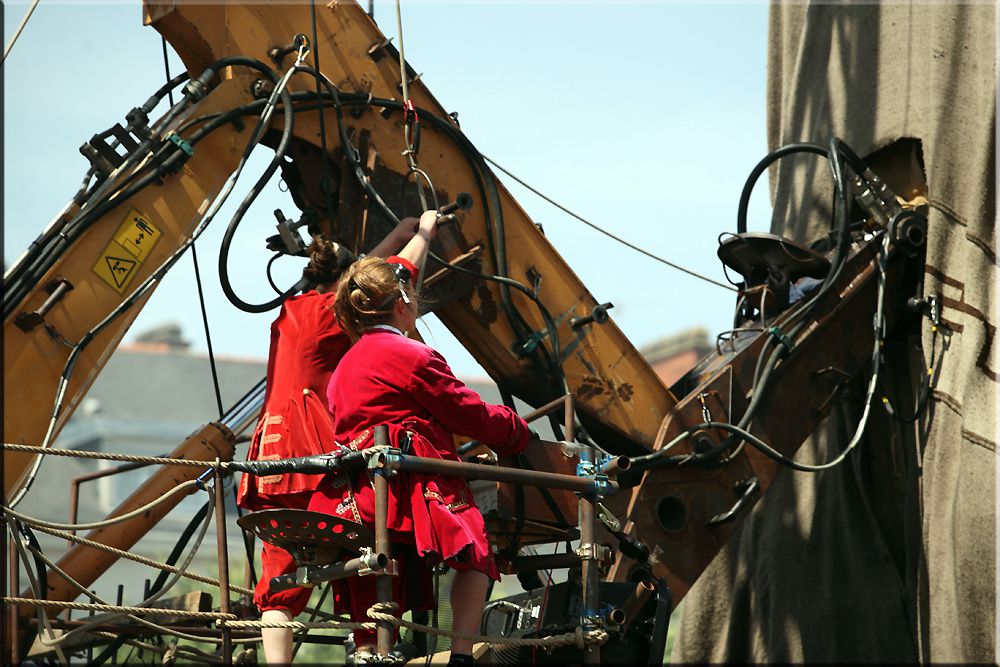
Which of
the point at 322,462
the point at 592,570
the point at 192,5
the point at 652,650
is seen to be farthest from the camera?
the point at 192,5

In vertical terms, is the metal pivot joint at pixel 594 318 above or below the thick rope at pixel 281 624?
above

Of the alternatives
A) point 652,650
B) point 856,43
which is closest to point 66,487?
point 856,43

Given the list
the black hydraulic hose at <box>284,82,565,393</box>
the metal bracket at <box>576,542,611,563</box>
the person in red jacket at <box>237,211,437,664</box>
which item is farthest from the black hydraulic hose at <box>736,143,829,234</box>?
the metal bracket at <box>576,542,611,563</box>

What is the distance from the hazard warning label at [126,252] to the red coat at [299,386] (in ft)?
2.23

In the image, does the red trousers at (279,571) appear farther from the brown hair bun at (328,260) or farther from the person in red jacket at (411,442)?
the brown hair bun at (328,260)

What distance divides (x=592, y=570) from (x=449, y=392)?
93cm

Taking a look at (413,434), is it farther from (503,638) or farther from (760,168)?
(760,168)

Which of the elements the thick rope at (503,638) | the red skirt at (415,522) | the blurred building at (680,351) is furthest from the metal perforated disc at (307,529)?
the blurred building at (680,351)

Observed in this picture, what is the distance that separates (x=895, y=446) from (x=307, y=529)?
4311mm

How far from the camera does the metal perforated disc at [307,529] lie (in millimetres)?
4324

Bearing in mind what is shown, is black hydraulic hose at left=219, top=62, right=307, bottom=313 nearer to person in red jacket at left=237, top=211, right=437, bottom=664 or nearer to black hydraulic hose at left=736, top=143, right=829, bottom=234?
person in red jacket at left=237, top=211, right=437, bottom=664

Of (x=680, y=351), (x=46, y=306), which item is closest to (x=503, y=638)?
(x=46, y=306)

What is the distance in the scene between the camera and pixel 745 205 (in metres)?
7.71

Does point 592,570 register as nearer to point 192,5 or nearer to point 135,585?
point 192,5
